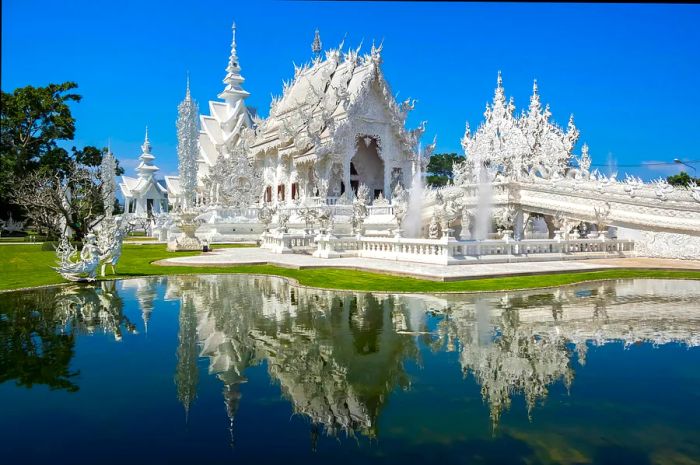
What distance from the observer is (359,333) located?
621 cm

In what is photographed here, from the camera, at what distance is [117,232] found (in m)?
11.8

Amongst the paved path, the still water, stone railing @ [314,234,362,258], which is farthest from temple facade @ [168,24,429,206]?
the still water

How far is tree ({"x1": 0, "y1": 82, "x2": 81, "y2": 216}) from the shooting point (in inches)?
1326

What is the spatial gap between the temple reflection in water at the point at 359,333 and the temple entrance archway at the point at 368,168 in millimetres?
22682

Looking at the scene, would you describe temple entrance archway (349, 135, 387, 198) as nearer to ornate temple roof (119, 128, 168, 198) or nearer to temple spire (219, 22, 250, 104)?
temple spire (219, 22, 250, 104)

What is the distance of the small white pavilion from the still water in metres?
49.4

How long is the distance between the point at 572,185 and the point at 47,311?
750 inches

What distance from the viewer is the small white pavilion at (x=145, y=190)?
5450cm

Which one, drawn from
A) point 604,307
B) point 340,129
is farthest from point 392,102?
point 604,307

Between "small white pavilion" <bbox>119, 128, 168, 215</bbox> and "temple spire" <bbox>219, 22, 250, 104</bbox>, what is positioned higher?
"temple spire" <bbox>219, 22, 250, 104</bbox>

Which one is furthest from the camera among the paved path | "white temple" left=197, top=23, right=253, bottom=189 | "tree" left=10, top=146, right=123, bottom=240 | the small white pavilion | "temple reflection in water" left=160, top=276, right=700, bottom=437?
the small white pavilion

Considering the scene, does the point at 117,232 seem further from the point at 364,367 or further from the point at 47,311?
the point at 364,367

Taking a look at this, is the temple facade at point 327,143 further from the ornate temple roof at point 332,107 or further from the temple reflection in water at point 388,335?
the temple reflection in water at point 388,335

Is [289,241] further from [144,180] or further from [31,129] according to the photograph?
[144,180]
